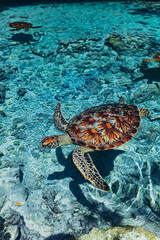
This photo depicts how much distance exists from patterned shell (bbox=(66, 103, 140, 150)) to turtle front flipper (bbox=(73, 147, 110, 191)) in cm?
19

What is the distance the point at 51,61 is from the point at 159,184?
488 centimetres

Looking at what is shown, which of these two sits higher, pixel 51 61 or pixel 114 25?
pixel 114 25

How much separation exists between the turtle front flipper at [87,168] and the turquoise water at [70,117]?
33 centimetres

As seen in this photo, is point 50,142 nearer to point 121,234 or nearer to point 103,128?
point 103,128

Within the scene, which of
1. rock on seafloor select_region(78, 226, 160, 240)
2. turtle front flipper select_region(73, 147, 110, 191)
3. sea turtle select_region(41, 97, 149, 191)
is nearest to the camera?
rock on seafloor select_region(78, 226, 160, 240)

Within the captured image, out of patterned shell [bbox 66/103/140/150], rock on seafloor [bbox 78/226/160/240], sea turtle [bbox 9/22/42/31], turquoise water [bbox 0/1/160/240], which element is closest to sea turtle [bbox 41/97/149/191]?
patterned shell [bbox 66/103/140/150]

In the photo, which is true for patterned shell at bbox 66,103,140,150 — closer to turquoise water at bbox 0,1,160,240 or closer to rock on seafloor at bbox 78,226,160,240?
turquoise water at bbox 0,1,160,240

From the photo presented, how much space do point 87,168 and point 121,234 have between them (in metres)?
1.03

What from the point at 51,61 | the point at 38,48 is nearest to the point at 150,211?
the point at 51,61

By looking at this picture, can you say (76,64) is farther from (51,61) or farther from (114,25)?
(114,25)

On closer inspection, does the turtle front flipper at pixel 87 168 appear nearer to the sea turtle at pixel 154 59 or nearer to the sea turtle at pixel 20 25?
the sea turtle at pixel 154 59

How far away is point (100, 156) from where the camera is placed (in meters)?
3.37

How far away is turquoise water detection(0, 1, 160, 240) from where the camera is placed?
2.69 metres

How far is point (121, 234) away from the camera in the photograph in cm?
251
